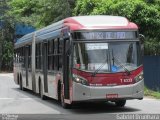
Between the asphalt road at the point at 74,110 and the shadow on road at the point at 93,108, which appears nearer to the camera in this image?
the asphalt road at the point at 74,110

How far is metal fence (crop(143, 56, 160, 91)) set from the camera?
86.0ft

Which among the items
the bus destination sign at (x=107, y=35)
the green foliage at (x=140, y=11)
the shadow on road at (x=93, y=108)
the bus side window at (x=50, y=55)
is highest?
the green foliage at (x=140, y=11)

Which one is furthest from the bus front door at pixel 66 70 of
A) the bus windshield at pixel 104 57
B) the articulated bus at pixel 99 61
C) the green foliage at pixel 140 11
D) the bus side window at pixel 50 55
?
the green foliage at pixel 140 11

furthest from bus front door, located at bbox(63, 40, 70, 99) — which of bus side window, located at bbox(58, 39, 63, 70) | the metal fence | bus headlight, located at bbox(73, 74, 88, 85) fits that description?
the metal fence

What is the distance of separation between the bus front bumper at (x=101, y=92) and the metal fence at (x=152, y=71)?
1041 cm

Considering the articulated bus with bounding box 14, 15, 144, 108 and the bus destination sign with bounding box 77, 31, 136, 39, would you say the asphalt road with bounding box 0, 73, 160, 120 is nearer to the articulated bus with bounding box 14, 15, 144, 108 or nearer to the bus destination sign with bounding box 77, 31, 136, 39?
the articulated bus with bounding box 14, 15, 144, 108

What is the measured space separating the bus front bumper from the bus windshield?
544mm

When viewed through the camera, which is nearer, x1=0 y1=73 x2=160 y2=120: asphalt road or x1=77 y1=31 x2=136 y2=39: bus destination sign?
x1=0 y1=73 x2=160 y2=120: asphalt road

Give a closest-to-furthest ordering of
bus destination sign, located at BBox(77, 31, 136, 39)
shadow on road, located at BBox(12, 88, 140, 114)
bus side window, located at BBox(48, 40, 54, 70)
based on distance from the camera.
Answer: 1. bus destination sign, located at BBox(77, 31, 136, 39)
2. shadow on road, located at BBox(12, 88, 140, 114)
3. bus side window, located at BBox(48, 40, 54, 70)

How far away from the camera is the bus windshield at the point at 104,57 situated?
52.1 ft

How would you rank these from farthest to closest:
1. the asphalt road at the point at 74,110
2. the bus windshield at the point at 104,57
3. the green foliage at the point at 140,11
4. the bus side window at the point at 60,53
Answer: the green foliage at the point at 140,11, the bus side window at the point at 60,53, the bus windshield at the point at 104,57, the asphalt road at the point at 74,110

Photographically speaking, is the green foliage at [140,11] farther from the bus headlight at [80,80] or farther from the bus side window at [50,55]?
the bus headlight at [80,80]

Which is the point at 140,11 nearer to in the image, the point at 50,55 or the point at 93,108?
the point at 50,55

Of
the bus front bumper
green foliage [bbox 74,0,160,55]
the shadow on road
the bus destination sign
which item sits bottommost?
the shadow on road
